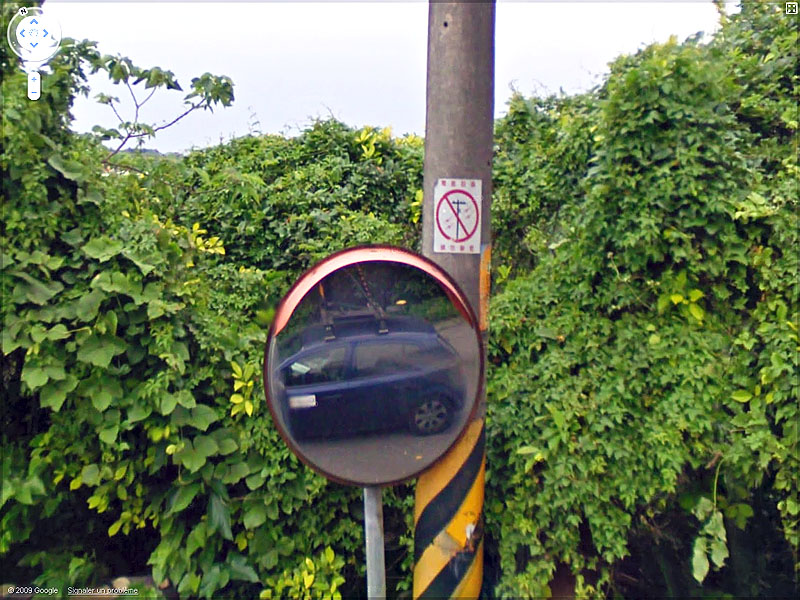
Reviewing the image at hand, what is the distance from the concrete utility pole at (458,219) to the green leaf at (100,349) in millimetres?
1405

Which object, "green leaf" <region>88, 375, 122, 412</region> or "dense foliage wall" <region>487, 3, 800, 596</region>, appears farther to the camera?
"green leaf" <region>88, 375, 122, 412</region>

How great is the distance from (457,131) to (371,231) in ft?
4.48

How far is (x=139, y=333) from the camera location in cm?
310

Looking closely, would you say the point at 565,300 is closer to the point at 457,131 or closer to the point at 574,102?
the point at 457,131

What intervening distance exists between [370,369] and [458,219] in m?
0.68

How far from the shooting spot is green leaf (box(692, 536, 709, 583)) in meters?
2.63

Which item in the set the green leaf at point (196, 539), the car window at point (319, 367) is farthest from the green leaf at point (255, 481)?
the car window at point (319, 367)

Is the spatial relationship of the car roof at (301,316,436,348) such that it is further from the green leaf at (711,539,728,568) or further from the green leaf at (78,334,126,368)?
the green leaf at (711,539,728,568)

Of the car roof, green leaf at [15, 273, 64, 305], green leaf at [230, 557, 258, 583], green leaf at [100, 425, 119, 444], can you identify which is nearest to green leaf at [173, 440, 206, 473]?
green leaf at [100, 425, 119, 444]

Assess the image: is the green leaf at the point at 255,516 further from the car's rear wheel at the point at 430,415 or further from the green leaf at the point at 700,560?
the green leaf at the point at 700,560

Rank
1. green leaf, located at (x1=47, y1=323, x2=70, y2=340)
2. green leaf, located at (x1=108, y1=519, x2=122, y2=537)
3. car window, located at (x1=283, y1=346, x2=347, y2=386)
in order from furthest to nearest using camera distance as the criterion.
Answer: green leaf, located at (x1=108, y1=519, x2=122, y2=537) < green leaf, located at (x1=47, y1=323, x2=70, y2=340) < car window, located at (x1=283, y1=346, x2=347, y2=386)

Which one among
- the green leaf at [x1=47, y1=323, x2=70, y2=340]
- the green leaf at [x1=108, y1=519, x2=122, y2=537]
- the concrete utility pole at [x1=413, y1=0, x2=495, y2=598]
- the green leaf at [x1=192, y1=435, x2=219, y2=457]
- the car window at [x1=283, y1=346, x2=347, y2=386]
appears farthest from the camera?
the green leaf at [x1=108, y1=519, x2=122, y2=537]

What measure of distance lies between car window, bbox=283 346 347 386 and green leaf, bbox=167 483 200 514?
1202 mm

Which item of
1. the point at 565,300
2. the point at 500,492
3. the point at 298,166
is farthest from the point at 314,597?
the point at 298,166
